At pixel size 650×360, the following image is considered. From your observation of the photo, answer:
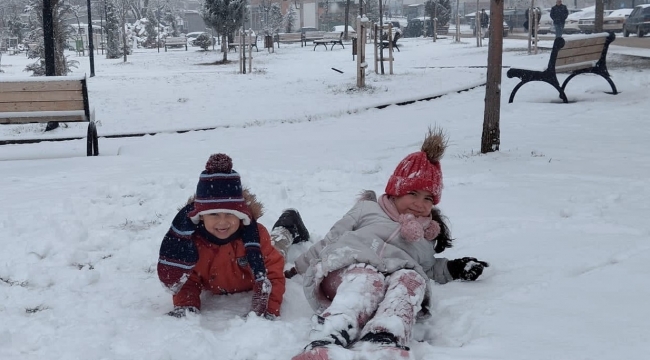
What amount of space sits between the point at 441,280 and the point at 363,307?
940mm

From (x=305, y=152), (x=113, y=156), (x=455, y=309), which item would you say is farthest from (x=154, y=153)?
(x=455, y=309)

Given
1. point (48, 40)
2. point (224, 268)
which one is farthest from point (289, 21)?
point (224, 268)

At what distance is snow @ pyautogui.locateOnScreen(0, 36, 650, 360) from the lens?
294 cm

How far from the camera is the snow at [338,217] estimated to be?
9.65 feet

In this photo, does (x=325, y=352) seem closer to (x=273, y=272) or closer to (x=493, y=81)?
(x=273, y=272)

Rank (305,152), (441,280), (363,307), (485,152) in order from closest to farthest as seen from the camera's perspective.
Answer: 1. (363,307)
2. (441,280)
3. (485,152)
4. (305,152)

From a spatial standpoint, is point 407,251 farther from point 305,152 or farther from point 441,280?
point 305,152

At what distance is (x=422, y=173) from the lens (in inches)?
140

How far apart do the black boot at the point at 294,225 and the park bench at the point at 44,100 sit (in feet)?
17.6

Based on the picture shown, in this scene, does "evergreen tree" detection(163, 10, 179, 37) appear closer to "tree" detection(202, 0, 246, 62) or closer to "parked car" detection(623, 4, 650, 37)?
"tree" detection(202, 0, 246, 62)

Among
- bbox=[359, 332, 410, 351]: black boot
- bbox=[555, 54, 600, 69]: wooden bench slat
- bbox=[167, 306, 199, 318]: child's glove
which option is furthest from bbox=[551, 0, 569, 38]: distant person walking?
bbox=[359, 332, 410, 351]: black boot

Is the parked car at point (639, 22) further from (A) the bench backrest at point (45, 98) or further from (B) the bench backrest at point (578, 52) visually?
→ (A) the bench backrest at point (45, 98)

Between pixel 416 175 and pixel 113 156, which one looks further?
pixel 113 156

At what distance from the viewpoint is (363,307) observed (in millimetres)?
2910
